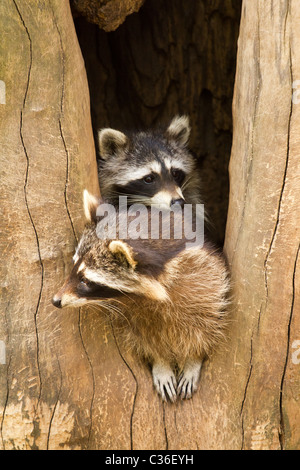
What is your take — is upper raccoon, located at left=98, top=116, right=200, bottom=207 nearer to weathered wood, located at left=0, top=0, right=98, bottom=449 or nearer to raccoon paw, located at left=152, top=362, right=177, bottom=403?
weathered wood, located at left=0, top=0, right=98, bottom=449

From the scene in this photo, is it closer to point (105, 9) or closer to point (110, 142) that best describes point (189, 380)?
point (110, 142)

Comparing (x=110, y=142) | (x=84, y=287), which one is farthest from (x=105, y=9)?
(x=84, y=287)

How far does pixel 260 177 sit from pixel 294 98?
0.36 metres

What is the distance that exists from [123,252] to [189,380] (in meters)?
0.81

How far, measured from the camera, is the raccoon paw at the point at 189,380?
266 centimetres

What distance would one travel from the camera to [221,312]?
2.62 metres

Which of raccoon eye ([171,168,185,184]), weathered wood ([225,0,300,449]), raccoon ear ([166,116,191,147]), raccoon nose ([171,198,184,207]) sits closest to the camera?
weathered wood ([225,0,300,449])

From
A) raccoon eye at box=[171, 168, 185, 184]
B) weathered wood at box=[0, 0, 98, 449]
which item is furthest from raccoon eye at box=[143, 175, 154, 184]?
weathered wood at box=[0, 0, 98, 449]

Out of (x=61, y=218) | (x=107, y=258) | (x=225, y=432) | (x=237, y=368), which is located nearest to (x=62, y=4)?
(x=61, y=218)

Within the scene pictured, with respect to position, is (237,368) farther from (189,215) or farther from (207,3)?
(207,3)

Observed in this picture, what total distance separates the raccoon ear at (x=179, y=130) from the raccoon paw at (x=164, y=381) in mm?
1508


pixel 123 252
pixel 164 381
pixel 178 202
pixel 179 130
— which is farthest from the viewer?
pixel 179 130

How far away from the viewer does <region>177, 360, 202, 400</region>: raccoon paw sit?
2.66 m

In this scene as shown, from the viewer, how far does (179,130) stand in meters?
3.54
